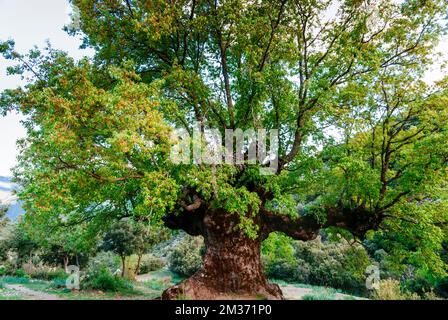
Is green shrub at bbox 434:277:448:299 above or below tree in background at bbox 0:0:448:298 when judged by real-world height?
below

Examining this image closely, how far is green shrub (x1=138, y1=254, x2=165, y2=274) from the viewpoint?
31734mm

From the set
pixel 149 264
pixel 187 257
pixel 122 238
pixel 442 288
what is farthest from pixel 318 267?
pixel 149 264

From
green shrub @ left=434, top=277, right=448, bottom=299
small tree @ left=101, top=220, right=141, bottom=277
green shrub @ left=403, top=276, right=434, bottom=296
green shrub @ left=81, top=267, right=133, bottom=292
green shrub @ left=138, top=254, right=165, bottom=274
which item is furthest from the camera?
green shrub @ left=138, top=254, right=165, bottom=274

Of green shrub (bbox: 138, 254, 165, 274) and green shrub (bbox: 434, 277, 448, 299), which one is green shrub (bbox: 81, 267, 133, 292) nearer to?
green shrub (bbox: 138, 254, 165, 274)

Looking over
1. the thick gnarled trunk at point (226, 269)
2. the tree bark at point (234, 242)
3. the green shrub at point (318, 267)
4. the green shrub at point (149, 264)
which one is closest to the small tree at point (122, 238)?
the green shrub at point (149, 264)

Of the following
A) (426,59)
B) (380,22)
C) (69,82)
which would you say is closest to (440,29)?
(426,59)

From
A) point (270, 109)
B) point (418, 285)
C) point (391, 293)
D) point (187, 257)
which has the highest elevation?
point (270, 109)

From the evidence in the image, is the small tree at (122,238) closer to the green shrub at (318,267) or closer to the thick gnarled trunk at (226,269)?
the green shrub at (318,267)

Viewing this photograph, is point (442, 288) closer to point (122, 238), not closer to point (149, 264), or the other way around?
point (122, 238)

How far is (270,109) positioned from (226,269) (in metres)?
6.24

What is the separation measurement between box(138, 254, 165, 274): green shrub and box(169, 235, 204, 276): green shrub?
2.75 meters

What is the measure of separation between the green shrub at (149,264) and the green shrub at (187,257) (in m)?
2.75

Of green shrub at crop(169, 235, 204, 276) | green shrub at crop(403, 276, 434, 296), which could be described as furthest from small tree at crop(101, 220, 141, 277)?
green shrub at crop(403, 276, 434, 296)

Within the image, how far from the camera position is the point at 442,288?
61.8 ft
